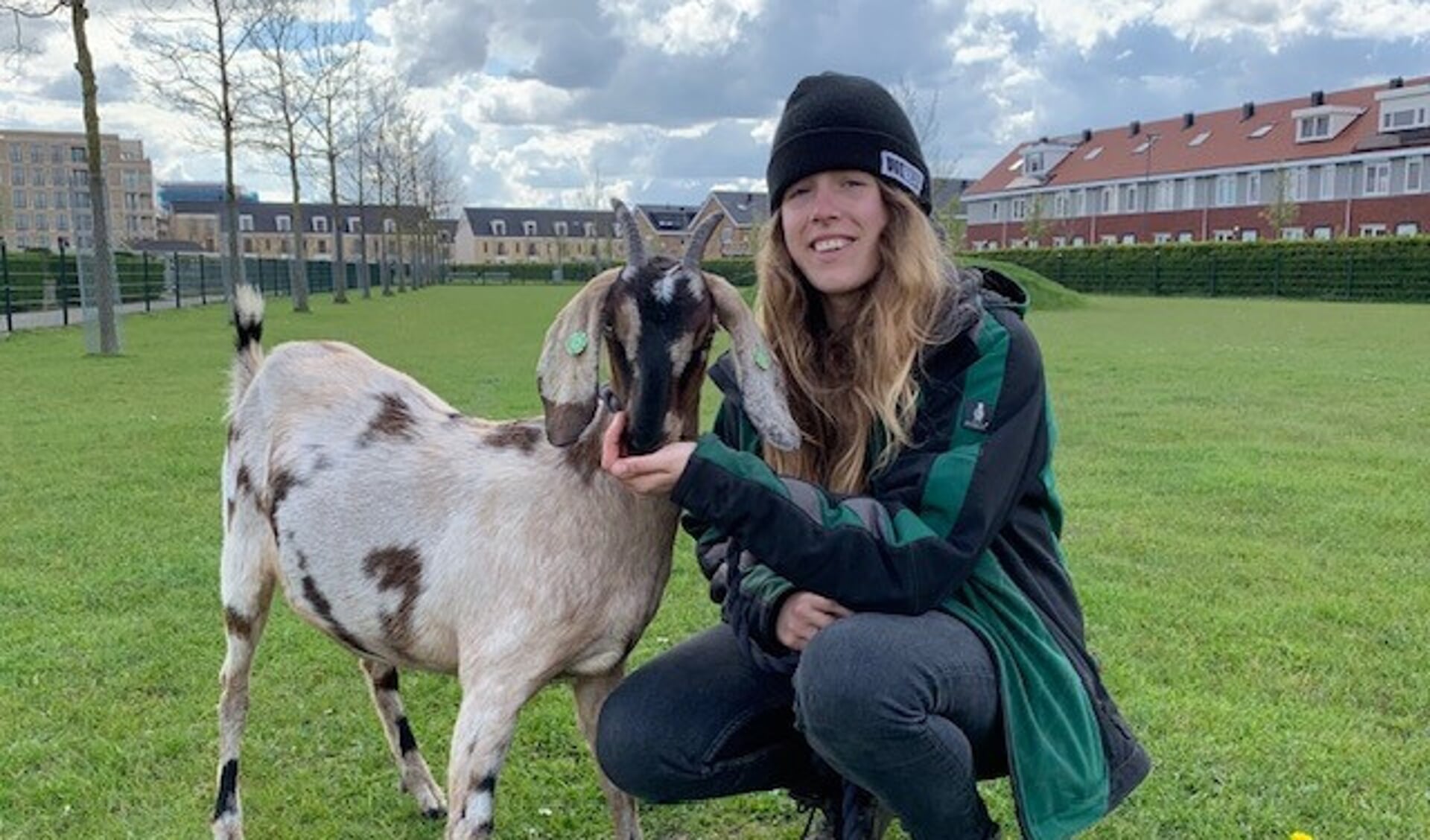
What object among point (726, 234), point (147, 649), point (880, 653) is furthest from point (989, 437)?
point (726, 234)

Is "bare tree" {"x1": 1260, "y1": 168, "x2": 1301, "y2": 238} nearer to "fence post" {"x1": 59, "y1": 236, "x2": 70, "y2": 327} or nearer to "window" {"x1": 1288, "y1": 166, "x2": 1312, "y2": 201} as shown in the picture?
"window" {"x1": 1288, "y1": 166, "x2": 1312, "y2": 201}

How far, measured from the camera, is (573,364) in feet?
8.57

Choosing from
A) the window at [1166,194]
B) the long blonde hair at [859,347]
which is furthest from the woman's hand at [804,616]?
the window at [1166,194]

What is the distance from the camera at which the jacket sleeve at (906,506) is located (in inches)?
99.9

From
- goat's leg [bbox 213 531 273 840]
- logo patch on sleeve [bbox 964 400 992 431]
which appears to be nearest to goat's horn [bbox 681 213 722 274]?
logo patch on sleeve [bbox 964 400 992 431]

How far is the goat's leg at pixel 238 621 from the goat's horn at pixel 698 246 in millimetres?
1825

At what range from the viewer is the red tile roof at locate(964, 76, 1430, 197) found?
59844 mm

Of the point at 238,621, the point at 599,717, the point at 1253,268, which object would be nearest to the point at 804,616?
the point at 599,717

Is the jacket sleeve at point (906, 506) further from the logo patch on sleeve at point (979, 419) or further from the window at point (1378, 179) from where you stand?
the window at point (1378, 179)

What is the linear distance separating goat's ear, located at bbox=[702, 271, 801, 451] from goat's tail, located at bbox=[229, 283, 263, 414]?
6.64ft

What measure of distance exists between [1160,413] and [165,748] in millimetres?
10194

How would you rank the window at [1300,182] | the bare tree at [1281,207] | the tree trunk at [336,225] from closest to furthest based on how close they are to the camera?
1. the tree trunk at [336,225]
2. the bare tree at [1281,207]
3. the window at [1300,182]

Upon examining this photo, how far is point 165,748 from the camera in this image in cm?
416

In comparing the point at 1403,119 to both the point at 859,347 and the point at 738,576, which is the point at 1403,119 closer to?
the point at 859,347
